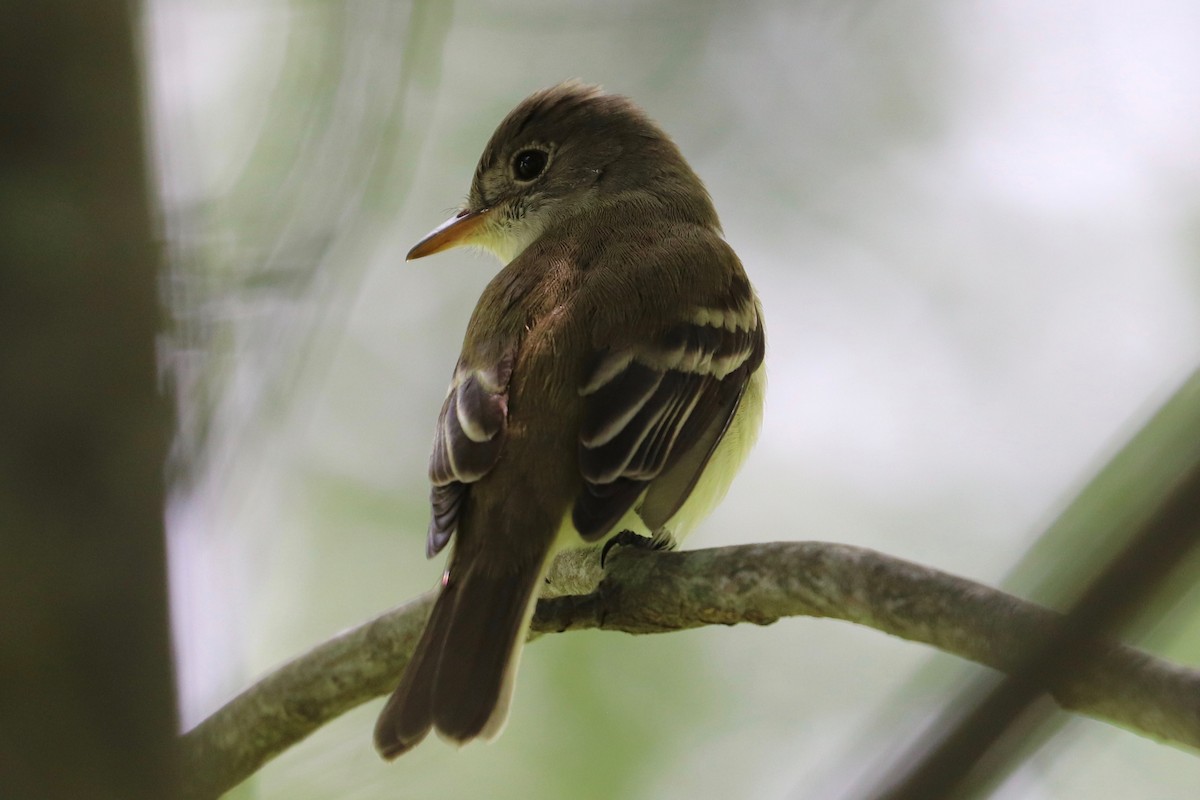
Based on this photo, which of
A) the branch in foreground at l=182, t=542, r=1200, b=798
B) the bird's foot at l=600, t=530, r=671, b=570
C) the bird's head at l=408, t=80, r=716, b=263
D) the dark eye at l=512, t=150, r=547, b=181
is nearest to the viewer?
the branch in foreground at l=182, t=542, r=1200, b=798

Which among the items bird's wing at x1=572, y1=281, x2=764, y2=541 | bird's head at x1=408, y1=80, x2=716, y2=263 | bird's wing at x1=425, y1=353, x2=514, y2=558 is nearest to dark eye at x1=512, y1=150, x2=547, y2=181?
Answer: bird's head at x1=408, y1=80, x2=716, y2=263

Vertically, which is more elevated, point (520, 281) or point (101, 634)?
point (101, 634)

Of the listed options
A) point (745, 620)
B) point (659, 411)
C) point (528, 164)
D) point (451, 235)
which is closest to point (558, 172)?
point (528, 164)

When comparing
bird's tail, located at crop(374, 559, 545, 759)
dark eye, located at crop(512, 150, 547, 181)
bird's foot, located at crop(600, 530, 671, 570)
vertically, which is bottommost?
bird's tail, located at crop(374, 559, 545, 759)

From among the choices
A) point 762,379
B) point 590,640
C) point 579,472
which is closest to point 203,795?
point 579,472

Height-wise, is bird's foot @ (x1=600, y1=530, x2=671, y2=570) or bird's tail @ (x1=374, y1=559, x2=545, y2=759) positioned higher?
bird's foot @ (x1=600, y1=530, x2=671, y2=570)

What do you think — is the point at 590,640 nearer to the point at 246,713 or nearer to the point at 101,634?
the point at 246,713

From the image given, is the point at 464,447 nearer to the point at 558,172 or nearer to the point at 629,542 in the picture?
the point at 629,542

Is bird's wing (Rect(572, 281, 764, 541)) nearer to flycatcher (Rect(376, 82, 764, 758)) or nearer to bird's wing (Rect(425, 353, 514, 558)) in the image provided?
flycatcher (Rect(376, 82, 764, 758))
